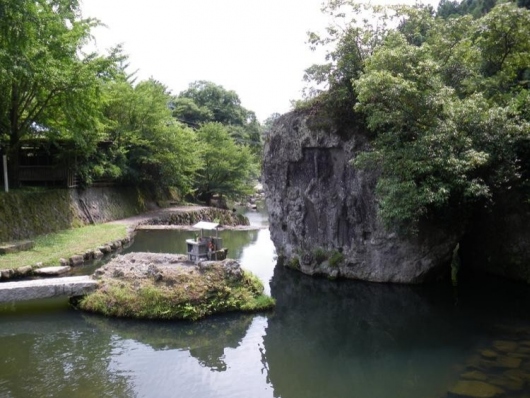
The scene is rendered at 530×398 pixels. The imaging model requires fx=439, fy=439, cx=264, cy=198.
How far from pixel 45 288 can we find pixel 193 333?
16.5 ft

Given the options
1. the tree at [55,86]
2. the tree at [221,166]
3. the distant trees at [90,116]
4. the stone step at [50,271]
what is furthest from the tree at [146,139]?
the stone step at [50,271]

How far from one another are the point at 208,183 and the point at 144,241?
20.9 metres

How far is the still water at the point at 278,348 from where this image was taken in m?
9.59

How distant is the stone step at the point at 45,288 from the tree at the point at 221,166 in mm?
31346

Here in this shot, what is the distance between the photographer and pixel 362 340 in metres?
12.7

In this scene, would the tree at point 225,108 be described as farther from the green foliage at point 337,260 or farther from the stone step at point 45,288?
the stone step at point 45,288

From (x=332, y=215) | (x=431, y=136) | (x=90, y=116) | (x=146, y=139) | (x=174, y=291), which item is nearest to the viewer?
(x=174, y=291)

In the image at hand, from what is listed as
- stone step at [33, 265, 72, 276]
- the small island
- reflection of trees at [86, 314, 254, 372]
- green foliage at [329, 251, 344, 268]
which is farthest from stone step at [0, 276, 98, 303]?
green foliage at [329, 251, 344, 268]

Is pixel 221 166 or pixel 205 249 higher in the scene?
pixel 221 166

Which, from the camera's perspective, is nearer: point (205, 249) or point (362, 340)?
point (362, 340)

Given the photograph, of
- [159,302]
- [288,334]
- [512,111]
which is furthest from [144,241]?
[512,111]

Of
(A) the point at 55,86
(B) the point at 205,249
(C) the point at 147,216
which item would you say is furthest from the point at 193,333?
(C) the point at 147,216

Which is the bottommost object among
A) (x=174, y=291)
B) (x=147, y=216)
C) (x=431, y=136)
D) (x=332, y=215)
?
(x=174, y=291)

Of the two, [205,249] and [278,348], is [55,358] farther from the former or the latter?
[205,249]
